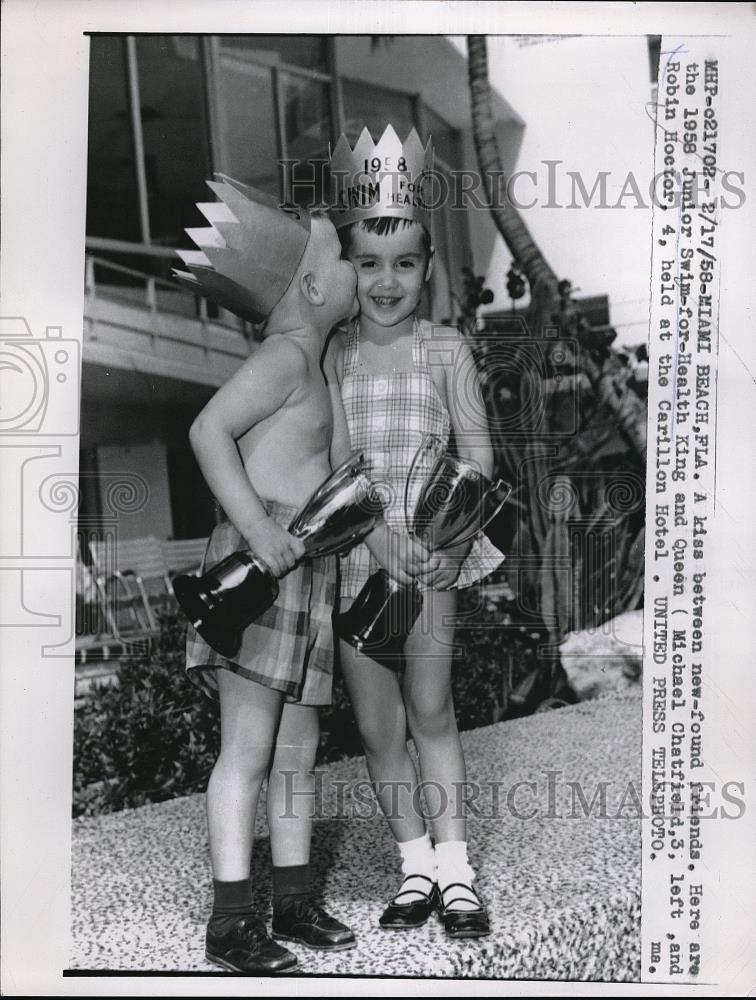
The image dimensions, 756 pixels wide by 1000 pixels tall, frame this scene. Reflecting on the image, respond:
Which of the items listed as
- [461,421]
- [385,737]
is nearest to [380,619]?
[385,737]

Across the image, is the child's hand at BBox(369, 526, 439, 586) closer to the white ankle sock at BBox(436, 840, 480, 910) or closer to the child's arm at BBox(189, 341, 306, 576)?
the child's arm at BBox(189, 341, 306, 576)

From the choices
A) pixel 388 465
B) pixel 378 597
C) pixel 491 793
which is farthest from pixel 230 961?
pixel 388 465

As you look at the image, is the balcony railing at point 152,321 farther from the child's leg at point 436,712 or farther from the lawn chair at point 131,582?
the child's leg at point 436,712

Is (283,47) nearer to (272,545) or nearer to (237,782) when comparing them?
(272,545)

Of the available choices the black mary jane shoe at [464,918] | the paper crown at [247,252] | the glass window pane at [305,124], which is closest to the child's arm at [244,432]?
the paper crown at [247,252]

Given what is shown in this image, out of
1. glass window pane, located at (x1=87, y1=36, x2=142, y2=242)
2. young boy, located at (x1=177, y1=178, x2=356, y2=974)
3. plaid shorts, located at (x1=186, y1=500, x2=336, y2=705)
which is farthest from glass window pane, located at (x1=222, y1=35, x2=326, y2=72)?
plaid shorts, located at (x1=186, y1=500, x2=336, y2=705)

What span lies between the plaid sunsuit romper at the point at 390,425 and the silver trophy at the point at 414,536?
1 cm

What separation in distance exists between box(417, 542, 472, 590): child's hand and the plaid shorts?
0.21 meters

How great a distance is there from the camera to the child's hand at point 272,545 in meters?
2.26

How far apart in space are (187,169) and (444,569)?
1174 millimetres

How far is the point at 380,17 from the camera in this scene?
100 inches

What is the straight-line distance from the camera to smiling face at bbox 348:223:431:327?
2400 mm

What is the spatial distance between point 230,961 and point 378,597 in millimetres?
868

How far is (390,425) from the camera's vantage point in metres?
2.41
